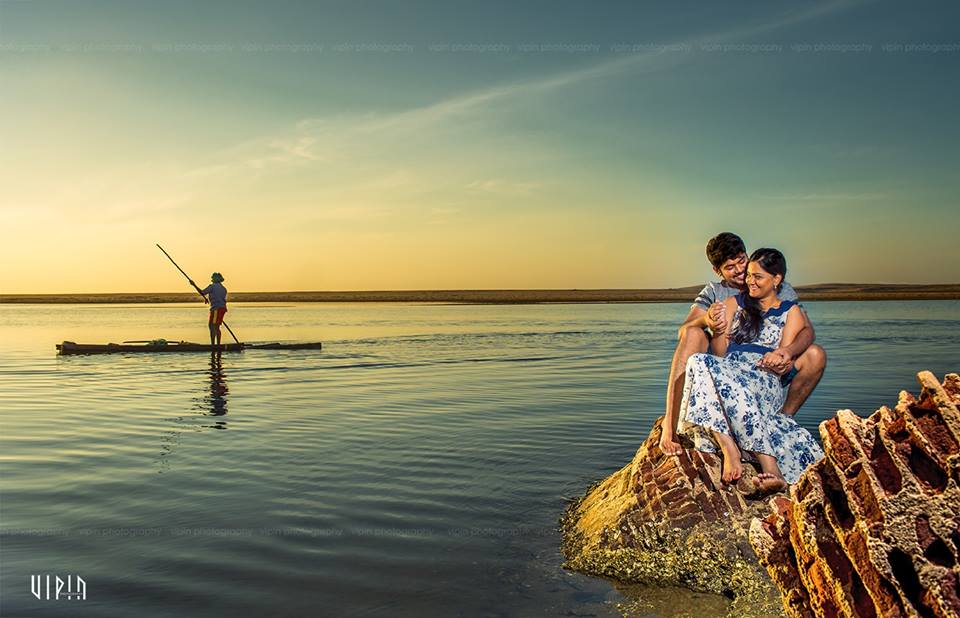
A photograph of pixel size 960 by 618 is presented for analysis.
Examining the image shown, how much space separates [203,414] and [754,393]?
1074 cm

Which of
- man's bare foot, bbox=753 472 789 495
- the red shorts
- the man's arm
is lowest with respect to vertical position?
man's bare foot, bbox=753 472 789 495

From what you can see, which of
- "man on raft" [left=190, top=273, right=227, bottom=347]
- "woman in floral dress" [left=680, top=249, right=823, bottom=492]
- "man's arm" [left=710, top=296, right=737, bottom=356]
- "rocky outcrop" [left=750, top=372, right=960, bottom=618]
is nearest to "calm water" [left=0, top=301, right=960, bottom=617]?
"woman in floral dress" [left=680, top=249, right=823, bottom=492]

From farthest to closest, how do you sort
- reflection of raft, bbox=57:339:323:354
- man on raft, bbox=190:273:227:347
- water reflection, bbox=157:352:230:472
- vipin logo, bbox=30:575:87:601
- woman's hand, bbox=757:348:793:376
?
man on raft, bbox=190:273:227:347, reflection of raft, bbox=57:339:323:354, water reflection, bbox=157:352:230:472, woman's hand, bbox=757:348:793:376, vipin logo, bbox=30:575:87:601

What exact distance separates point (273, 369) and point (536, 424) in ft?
42.4

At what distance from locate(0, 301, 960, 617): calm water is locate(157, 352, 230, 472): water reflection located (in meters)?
0.08

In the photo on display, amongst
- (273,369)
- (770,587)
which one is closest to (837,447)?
(770,587)

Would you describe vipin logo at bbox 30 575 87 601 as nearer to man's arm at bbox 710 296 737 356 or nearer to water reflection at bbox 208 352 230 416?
man's arm at bbox 710 296 737 356

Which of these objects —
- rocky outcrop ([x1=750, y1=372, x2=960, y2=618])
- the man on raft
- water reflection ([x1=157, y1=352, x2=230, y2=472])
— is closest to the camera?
rocky outcrop ([x1=750, y1=372, x2=960, y2=618])

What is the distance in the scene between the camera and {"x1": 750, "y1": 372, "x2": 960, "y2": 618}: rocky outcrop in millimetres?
2791

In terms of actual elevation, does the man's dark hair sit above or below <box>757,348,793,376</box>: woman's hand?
above

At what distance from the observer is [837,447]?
11.0 ft

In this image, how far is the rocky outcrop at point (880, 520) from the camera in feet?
9.16

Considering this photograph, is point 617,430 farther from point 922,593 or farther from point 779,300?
point 922,593

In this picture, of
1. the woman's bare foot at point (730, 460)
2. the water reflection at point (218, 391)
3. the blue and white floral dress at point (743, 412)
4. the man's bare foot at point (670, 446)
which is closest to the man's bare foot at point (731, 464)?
the woman's bare foot at point (730, 460)
